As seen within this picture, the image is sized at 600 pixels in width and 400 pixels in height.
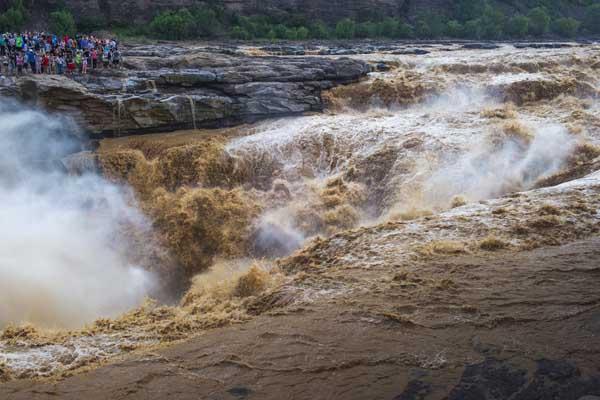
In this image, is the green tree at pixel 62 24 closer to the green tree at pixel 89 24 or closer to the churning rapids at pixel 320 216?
the green tree at pixel 89 24

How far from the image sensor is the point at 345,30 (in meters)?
39.5

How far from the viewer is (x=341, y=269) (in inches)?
352

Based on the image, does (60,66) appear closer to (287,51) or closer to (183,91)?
(183,91)

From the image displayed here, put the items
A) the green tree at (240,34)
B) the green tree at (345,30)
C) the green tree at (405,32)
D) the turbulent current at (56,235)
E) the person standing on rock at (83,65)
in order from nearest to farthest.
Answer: the turbulent current at (56,235), the person standing on rock at (83,65), the green tree at (240,34), the green tree at (345,30), the green tree at (405,32)

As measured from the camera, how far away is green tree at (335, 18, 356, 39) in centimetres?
3928

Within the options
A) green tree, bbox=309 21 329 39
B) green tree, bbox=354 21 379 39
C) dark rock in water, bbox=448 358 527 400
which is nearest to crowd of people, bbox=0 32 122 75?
dark rock in water, bbox=448 358 527 400

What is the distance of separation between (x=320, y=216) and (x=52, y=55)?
10.5 metres

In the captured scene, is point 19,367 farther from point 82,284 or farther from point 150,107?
point 150,107

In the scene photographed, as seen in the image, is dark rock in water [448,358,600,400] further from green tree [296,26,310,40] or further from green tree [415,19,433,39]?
green tree [415,19,433,39]

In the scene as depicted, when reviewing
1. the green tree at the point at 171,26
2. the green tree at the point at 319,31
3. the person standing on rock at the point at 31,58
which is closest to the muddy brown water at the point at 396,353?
the person standing on rock at the point at 31,58

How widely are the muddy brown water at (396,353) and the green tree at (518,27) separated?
124 ft

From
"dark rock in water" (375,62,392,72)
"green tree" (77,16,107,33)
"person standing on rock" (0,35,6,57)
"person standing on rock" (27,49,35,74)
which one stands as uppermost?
"green tree" (77,16,107,33)

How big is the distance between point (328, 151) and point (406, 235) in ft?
19.7

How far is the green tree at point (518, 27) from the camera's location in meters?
41.5
